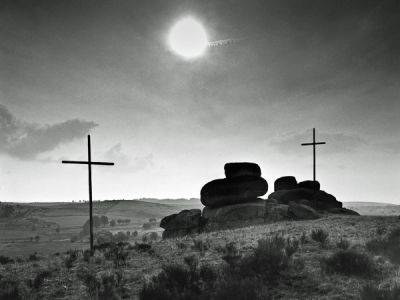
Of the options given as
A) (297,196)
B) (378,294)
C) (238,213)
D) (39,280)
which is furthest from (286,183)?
(39,280)

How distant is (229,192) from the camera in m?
26.5

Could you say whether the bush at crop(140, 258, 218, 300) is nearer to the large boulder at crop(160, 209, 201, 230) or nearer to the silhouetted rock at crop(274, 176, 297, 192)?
the large boulder at crop(160, 209, 201, 230)

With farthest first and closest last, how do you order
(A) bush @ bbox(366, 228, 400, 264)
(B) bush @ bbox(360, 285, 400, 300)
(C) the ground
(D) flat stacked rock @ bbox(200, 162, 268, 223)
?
(D) flat stacked rock @ bbox(200, 162, 268, 223)
(A) bush @ bbox(366, 228, 400, 264)
(C) the ground
(B) bush @ bbox(360, 285, 400, 300)

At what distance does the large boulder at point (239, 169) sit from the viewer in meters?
27.6

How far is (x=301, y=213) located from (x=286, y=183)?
30.6 ft

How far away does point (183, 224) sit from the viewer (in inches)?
1018

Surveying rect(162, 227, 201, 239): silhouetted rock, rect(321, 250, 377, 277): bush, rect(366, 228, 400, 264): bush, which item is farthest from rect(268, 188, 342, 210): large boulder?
rect(321, 250, 377, 277): bush

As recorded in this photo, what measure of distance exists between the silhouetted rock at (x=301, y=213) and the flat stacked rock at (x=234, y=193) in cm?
225

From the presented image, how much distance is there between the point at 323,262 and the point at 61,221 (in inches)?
3819

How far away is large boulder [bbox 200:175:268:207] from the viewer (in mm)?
26328

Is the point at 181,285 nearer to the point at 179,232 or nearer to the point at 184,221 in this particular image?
the point at 179,232

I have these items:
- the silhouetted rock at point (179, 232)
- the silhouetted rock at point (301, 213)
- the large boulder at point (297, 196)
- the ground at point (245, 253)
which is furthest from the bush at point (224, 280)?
the large boulder at point (297, 196)

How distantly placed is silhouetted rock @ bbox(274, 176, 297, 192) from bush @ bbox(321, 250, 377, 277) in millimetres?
23511

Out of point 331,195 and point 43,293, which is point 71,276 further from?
point 331,195
